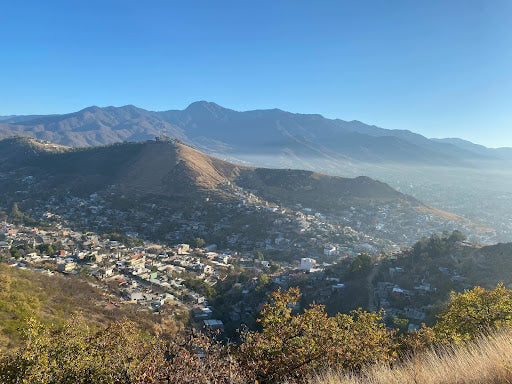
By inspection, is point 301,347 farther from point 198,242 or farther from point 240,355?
point 198,242

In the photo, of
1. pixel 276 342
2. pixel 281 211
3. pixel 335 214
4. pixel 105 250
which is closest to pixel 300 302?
pixel 276 342

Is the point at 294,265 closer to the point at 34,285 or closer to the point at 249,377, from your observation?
the point at 34,285

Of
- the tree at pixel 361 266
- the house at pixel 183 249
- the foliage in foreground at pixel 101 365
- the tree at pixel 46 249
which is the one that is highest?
the foliage in foreground at pixel 101 365

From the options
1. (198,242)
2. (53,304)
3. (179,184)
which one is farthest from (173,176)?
(53,304)

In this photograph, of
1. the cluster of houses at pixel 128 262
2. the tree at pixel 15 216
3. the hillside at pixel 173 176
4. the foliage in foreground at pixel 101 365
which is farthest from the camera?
the hillside at pixel 173 176

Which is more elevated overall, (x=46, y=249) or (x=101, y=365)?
(x=101, y=365)

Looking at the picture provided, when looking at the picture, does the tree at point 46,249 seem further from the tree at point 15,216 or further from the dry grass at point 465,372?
the dry grass at point 465,372

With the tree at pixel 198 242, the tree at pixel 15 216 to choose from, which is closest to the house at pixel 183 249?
the tree at pixel 198 242

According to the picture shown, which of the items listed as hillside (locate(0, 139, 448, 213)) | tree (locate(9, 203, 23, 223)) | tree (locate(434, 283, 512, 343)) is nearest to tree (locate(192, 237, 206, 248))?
hillside (locate(0, 139, 448, 213))
